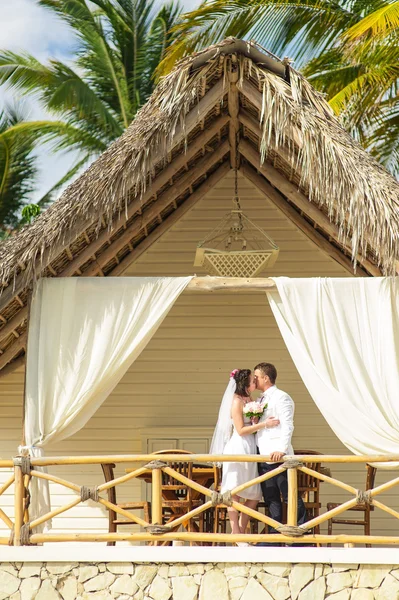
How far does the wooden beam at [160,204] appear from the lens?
955 centimetres

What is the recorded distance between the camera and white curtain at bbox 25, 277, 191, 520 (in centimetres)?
844

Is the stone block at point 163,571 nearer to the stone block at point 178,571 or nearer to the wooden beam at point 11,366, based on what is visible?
the stone block at point 178,571

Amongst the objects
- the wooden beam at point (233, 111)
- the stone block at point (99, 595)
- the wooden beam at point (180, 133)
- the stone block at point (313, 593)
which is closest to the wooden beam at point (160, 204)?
the wooden beam at point (233, 111)

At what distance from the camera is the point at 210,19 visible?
16.1m

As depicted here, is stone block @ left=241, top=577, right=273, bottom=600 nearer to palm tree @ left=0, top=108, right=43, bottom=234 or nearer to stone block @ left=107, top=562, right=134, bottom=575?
stone block @ left=107, top=562, right=134, bottom=575

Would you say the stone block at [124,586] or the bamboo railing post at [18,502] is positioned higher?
the bamboo railing post at [18,502]

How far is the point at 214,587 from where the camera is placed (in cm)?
725

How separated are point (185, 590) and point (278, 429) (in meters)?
1.58

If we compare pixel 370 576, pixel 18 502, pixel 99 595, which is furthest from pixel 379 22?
pixel 99 595

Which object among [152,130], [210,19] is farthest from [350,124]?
[152,130]

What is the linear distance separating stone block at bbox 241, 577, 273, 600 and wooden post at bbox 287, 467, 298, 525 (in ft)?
1.71

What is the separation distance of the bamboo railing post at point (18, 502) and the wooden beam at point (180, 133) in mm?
1566

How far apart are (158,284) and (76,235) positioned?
87 cm

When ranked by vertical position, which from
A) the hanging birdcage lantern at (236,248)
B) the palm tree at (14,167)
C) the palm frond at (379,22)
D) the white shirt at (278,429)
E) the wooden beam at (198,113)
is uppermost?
the palm tree at (14,167)
